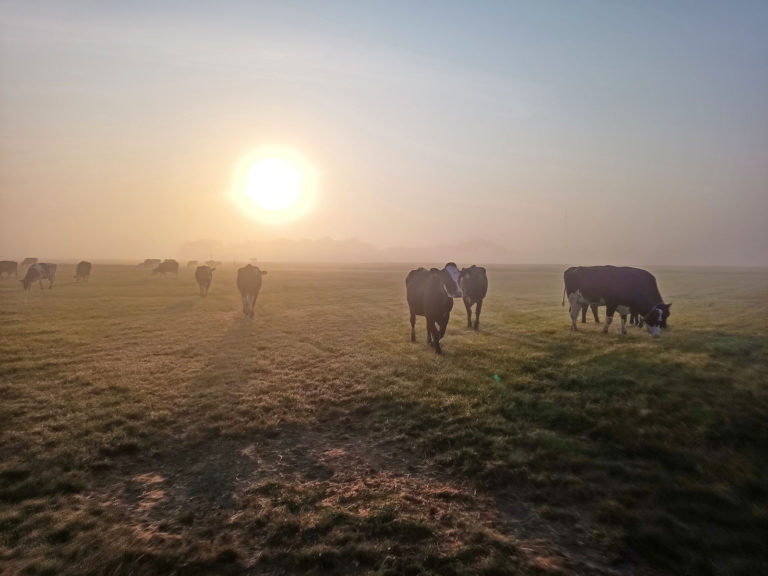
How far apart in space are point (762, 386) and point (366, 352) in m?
11.1

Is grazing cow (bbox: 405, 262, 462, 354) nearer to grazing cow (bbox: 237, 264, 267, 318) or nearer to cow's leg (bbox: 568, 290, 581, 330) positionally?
cow's leg (bbox: 568, 290, 581, 330)

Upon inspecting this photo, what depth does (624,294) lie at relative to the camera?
15000 millimetres

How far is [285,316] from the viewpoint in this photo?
23.4 metres

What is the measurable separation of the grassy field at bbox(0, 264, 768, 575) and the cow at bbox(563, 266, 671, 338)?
50.2 inches

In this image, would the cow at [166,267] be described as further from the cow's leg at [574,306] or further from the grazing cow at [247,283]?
the cow's leg at [574,306]

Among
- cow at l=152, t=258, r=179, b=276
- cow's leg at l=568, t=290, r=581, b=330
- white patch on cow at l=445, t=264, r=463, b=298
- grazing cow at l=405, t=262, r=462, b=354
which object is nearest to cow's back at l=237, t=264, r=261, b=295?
grazing cow at l=405, t=262, r=462, b=354

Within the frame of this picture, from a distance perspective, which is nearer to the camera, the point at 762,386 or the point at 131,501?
the point at 131,501

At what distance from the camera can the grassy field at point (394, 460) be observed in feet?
15.0

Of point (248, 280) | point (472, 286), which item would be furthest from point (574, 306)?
point (248, 280)

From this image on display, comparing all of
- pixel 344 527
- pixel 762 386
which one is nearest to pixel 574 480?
pixel 344 527

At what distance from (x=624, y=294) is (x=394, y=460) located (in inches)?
511

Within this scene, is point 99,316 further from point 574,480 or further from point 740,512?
point 740,512

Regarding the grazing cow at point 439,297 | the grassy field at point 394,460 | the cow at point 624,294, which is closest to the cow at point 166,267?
the grassy field at point 394,460

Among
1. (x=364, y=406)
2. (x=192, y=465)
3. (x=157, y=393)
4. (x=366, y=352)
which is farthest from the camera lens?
(x=366, y=352)
